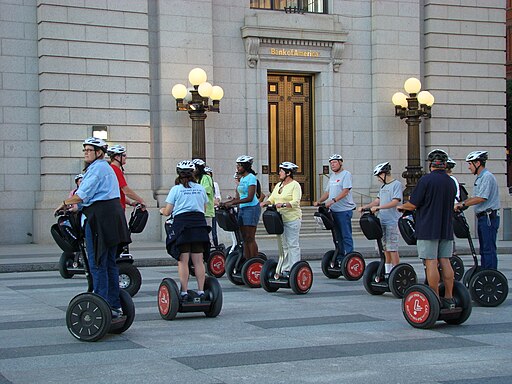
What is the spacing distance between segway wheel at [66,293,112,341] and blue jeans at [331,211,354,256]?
622 centimetres

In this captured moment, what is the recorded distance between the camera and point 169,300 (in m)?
9.73

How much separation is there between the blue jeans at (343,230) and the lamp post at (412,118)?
10049mm

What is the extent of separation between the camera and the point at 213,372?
7125 mm

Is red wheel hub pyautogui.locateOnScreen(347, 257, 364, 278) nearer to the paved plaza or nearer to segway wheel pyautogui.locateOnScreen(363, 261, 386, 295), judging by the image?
segway wheel pyautogui.locateOnScreen(363, 261, 386, 295)

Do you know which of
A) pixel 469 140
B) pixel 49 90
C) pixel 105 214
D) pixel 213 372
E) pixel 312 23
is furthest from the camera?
pixel 469 140

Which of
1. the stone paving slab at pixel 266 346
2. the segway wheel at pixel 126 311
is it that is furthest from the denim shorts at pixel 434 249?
the segway wheel at pixel 126 311

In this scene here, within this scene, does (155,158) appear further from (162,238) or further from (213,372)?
(213,372)

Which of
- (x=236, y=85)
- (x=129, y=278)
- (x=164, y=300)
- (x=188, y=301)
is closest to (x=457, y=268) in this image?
(x=129, y=278)

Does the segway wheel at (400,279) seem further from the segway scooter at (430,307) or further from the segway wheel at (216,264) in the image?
the segway wheel at (216,264)

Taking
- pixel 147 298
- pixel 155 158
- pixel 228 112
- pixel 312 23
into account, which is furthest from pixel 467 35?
pixel 147 298

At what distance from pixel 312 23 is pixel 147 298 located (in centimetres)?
1401

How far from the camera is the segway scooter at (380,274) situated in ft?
38.6

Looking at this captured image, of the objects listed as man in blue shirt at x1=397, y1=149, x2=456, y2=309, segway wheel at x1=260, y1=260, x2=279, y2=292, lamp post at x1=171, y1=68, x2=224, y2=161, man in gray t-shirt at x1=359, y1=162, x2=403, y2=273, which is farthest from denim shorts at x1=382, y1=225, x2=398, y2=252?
lamp post at x1=171, y1=68, x2=224, y2=161

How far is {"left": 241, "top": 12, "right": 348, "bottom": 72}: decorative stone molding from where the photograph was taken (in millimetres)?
23562
